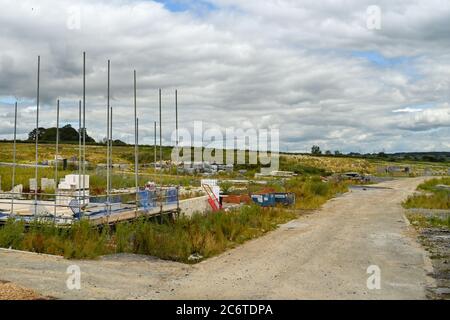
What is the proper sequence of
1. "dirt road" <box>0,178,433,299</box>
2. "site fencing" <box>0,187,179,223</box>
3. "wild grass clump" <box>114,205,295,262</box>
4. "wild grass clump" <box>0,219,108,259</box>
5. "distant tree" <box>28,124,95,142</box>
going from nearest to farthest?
1. "dirt road" <box>0,178,433,299</box>
2. "wild grass clump" <box>0,219,108,259</box>
3. "wild grass clump" <box>114,205,295,262</box>
4. "site fencing" <box>0,187,179,223</box>
5. "distant tree" <box>28,124,95,142</box>

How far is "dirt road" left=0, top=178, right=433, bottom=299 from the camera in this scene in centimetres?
920

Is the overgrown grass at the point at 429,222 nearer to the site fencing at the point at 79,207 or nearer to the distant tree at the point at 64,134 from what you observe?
the site fencing at the point at 79,207

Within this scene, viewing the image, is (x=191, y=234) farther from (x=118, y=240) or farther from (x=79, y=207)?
(x=79, y=207)

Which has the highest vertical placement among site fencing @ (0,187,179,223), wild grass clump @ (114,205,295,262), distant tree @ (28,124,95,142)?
distant tree @ (28,124,95,142)

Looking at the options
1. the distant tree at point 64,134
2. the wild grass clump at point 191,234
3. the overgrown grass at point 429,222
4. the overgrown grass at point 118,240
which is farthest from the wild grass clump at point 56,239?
the distant tree at point 64,134

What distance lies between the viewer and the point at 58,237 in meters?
13.3

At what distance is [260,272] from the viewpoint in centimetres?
1116

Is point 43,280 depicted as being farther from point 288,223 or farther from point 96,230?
point 288,223

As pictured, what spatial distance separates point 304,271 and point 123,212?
292 inches

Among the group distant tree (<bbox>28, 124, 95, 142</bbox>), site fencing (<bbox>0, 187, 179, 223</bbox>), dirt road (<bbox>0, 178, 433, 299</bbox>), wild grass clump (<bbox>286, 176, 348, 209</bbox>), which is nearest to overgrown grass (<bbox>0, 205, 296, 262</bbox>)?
dirt road (<bbox>0, 178, 433, 299</bbox>)

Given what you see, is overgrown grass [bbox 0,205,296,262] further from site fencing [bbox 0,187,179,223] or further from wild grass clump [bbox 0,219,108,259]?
site fencing [bbox 0,187,179,223]

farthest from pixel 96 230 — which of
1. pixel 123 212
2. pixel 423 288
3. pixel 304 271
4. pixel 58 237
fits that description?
pixel 423 288
